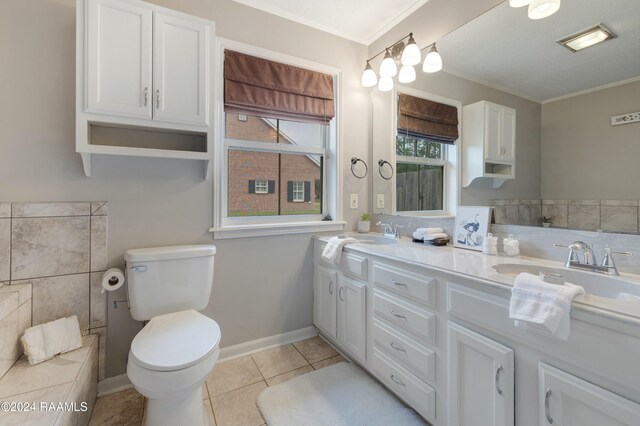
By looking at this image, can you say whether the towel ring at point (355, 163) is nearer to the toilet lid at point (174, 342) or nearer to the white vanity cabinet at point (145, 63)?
the white vanity cabinet at point (145, 63)

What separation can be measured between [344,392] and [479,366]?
2.83ft

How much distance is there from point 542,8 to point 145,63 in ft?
6.58

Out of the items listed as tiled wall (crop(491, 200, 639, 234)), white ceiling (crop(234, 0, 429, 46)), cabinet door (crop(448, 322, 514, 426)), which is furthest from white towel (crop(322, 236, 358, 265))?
white ceiling (crop(234, 0, 429, 46))

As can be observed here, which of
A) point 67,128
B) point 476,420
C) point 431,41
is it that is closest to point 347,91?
point 431,41

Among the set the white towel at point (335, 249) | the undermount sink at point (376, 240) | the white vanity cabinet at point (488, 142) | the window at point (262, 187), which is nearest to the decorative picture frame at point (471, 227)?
the white vanity cabinet at point (488, 142)

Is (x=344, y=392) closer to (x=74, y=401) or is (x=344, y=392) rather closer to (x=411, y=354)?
(x=411, y=354)

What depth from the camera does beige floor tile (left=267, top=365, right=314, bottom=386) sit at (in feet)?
5.78

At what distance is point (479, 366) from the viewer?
110cm

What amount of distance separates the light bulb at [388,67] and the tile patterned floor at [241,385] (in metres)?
2.12

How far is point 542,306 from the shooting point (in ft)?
2.88

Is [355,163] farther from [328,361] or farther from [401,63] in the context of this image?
[328,361]

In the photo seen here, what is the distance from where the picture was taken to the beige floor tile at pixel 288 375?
1.76m

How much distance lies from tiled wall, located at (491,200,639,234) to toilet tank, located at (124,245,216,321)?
1.74 m

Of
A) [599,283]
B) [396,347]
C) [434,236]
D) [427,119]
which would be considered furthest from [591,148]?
[396,347]
